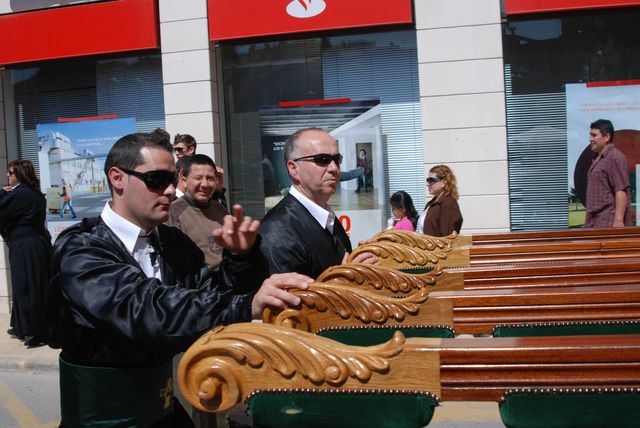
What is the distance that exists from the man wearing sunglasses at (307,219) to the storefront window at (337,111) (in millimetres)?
5615

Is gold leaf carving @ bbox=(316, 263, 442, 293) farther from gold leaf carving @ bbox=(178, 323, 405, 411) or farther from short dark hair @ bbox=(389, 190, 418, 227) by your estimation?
short dark hair @ bbox=(389, 190, 418, 227)

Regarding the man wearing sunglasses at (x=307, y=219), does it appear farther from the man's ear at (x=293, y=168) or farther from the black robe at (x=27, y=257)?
the black robe at (x=27, y=257)

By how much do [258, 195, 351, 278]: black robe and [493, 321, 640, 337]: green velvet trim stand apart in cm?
107

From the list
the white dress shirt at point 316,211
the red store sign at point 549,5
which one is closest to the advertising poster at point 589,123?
the red store sign at point 549,5

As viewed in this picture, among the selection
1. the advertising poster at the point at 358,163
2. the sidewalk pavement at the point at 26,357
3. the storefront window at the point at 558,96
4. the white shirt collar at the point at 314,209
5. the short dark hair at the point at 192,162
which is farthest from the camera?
the advertising poster at the point at 358,163

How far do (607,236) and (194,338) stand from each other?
2436 millimetres

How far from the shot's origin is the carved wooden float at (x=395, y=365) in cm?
162

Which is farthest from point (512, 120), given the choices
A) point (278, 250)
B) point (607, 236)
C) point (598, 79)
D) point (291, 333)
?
point (291, 333)

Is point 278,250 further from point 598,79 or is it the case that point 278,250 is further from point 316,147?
point 598,79

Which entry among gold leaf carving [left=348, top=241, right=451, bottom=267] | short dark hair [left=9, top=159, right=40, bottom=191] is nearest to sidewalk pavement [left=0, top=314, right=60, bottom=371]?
short dark hair [left=9, top=159, right=40, bottom=191]

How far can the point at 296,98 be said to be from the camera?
9.66 metres

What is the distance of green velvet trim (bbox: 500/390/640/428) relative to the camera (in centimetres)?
157

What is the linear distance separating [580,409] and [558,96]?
25.4 feet

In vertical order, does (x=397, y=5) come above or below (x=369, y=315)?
above
